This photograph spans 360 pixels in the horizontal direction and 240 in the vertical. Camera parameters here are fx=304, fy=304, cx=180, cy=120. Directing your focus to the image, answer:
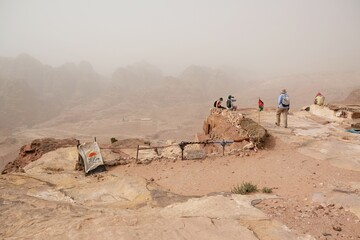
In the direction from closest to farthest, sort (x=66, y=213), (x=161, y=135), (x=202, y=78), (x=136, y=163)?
1. (x=66, y=213)
2. (x=136, y=163)
3. (x=161, y=135)
4. (x=202, y=78)

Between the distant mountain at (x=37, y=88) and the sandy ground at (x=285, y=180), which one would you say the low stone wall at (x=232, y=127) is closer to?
the sandy ground at (x=285, y=180)

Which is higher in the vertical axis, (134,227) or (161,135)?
(134,227)

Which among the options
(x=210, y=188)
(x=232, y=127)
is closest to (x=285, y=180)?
(x=210, y=188)

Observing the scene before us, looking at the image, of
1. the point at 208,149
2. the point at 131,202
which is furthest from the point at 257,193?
the point at 208,149

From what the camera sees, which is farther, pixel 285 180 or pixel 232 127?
pixel 232 127

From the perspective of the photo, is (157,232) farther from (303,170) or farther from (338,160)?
(338,160)

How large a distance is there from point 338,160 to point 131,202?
722cm

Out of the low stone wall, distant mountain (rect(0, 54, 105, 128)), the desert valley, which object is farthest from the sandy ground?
distant mountain (rect(0, 54, 105, 128))

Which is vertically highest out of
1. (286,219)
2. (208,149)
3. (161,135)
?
(286,219)

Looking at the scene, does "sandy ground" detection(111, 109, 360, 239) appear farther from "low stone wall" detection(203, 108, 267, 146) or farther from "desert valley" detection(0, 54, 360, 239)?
"low stone wall" detection(203, 108, 267, 146)

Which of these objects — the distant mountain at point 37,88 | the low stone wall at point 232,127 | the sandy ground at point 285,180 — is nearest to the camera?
the sandy ground at point 285,180

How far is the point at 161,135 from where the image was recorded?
67.8 metres

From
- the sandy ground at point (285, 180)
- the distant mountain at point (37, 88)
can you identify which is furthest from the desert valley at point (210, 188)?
the distant mountain at point (37, 88)

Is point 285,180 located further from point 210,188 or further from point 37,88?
point 37,88
